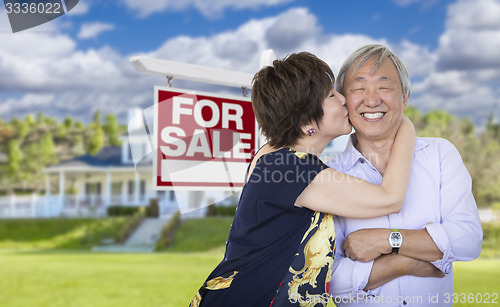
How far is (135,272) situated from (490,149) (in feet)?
82.2

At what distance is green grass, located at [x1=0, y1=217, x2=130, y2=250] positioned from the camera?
2444 centimetres

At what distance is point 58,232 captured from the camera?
25266 millimetres

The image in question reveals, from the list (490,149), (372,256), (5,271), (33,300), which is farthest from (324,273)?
(490,149)

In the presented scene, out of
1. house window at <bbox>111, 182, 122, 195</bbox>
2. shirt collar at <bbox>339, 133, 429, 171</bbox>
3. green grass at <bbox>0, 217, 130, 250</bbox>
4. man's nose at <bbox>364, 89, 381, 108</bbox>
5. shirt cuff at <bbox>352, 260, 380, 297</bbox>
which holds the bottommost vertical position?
green grass at <bbox>0, 217, 130, 250</bbox>

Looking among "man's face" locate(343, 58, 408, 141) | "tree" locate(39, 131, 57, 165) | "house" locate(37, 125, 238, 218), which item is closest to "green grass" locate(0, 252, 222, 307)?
"man's face" locate(343, 58, 408, 141)

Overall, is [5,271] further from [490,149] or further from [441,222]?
[490,149]

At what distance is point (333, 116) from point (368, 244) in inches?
24.3

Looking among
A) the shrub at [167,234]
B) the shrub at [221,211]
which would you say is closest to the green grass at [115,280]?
the shrub at [167,234]

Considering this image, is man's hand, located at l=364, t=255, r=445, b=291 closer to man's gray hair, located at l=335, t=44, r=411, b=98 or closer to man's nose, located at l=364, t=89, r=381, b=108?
man's nose, located at l=364, t=89, r=381, b=108

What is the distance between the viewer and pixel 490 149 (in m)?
30.2

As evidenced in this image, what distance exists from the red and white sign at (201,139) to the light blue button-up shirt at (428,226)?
1.16 metres

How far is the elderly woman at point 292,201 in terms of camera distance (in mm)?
2027

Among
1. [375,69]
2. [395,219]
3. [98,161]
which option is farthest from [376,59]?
[98,161]

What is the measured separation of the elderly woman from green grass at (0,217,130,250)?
76.5 ft
